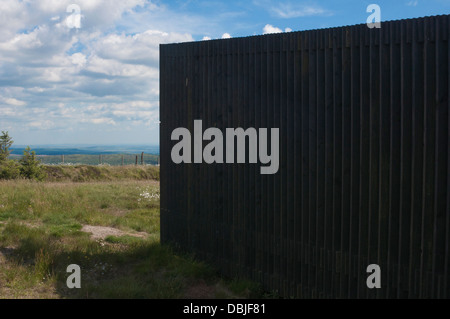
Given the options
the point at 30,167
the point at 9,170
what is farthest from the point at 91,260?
the point at 30,167

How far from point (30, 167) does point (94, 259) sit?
19.2 meters

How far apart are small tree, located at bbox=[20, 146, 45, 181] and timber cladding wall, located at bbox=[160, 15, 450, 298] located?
19.7m

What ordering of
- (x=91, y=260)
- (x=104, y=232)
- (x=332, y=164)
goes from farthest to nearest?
(x=104, y=232)
(x=91, y=260)
(x=332, y=164)

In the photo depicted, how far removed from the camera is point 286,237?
18.2 feet

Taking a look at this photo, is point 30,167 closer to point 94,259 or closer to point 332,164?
point 94,259

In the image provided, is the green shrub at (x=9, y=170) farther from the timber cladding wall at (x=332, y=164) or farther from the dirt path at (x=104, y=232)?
the timber cladding wall at (x=332, y=164)

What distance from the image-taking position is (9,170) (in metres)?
22.5

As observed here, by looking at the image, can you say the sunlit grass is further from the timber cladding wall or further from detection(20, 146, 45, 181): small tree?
detection(20, 146, 45, 181): small tree

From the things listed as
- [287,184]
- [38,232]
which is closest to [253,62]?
[287,184]

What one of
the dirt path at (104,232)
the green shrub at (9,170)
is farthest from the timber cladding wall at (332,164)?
the green shrub at (9,170)

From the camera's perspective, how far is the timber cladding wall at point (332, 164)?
164 inches

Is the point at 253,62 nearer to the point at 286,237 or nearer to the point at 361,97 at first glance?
the point at 361,97

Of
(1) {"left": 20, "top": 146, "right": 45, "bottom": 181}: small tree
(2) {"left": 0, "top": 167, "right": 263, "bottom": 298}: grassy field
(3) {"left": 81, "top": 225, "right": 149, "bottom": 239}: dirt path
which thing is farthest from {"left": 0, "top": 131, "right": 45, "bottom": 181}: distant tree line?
(3) {"left": 81, "top": 225, "right": 149, "bottom": 239}: dirt path

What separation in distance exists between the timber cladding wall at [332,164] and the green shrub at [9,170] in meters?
19.2
